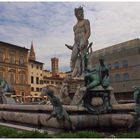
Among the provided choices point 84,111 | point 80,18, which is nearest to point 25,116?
point 84,111

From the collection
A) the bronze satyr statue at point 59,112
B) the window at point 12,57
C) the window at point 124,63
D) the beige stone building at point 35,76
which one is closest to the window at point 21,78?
the window at point 12,57

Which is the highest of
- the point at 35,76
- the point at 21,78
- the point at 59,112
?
the point at 35,76

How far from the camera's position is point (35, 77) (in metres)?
77.4

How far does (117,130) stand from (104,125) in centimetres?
38

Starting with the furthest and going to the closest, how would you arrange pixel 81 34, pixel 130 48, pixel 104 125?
1. pixel 130 48
2. pixel 81 34
3. pixel 104 125

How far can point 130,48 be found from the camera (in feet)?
166

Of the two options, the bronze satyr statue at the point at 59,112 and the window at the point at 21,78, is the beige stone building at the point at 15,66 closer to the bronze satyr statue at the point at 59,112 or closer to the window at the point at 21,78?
the window at the point at 21,78

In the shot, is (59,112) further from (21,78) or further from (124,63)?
(21,78)

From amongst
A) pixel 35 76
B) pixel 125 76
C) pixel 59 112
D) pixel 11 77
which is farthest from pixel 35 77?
pixel 59 112

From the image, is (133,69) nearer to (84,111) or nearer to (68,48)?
(68,48)

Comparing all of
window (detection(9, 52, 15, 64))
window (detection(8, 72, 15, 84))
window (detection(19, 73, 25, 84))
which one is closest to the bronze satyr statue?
window (detection(8, 72, 15, 84))

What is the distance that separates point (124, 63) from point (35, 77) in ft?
96.0

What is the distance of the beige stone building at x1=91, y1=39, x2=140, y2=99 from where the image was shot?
50.0 m

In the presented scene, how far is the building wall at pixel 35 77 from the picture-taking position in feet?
248
